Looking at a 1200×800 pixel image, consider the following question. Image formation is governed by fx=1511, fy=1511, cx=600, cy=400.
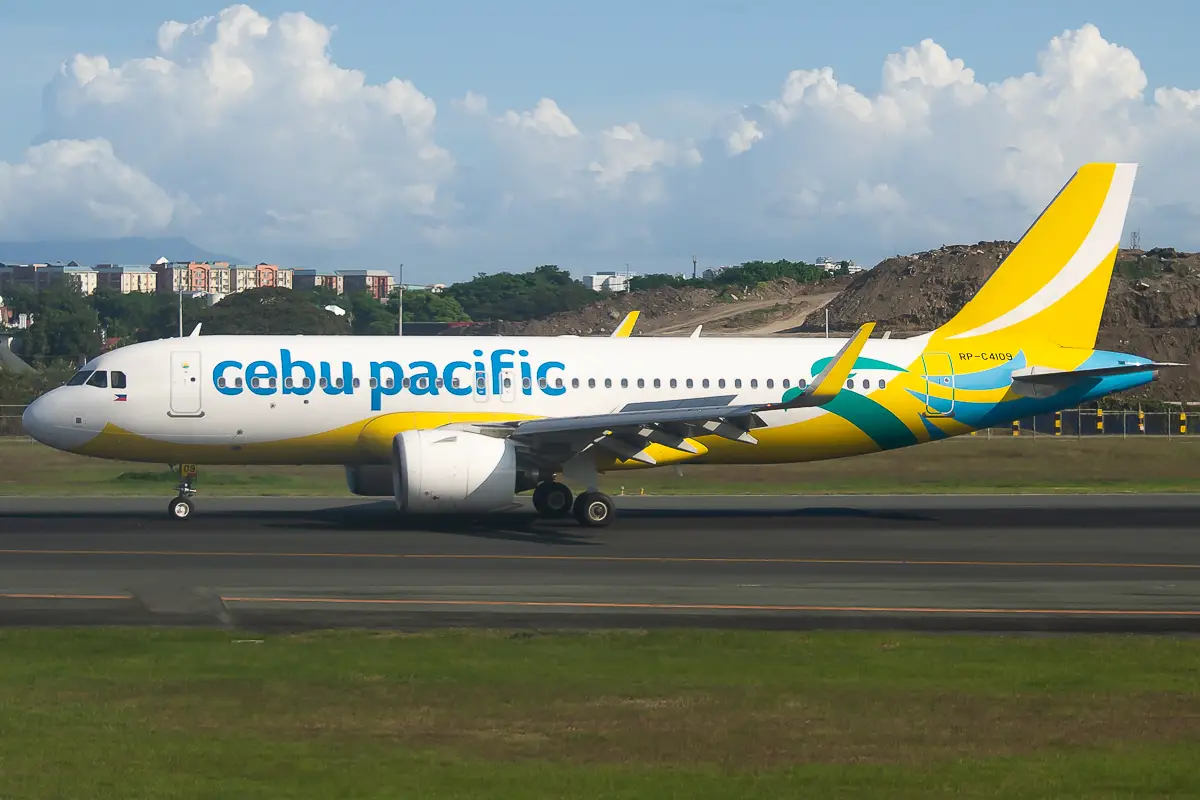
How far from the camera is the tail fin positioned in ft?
119

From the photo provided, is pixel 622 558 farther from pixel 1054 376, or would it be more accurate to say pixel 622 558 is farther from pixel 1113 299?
pixel 1113 299

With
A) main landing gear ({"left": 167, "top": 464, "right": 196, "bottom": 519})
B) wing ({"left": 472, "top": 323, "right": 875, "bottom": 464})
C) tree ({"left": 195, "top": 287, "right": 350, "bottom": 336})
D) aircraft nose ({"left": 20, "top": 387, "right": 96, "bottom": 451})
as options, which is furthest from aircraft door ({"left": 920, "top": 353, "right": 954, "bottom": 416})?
tree ({"left": 195, "top": 287, "right": 350, "bottom": 336})

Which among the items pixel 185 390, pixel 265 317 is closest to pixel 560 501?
pixel 185 390

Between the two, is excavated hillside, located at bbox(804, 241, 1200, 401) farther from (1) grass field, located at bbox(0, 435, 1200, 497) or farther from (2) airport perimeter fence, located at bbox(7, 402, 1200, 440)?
(1) grass field, located at bbox(0, 435, 1200, 497)

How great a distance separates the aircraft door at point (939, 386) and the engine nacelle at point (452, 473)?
10.5 m

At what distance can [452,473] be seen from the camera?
2952 cm

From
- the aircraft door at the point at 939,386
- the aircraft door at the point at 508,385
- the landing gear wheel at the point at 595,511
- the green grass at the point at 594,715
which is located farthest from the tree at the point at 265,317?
the green grass at the point at 594,715

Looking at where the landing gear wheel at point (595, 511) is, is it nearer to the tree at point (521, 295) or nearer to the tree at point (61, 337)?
the tree at point (61, 337)

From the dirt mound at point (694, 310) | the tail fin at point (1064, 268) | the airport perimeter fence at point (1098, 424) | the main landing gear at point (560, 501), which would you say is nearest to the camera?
the main landing gear at point (560, 501)

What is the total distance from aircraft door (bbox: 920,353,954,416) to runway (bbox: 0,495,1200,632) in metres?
2.45

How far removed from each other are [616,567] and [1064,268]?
56.0ft

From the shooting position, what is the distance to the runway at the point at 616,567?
1969 centimetres

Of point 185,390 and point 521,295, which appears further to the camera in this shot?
point 521,295

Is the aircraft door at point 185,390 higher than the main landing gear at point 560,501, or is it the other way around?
the aircraft door at point 185,390
